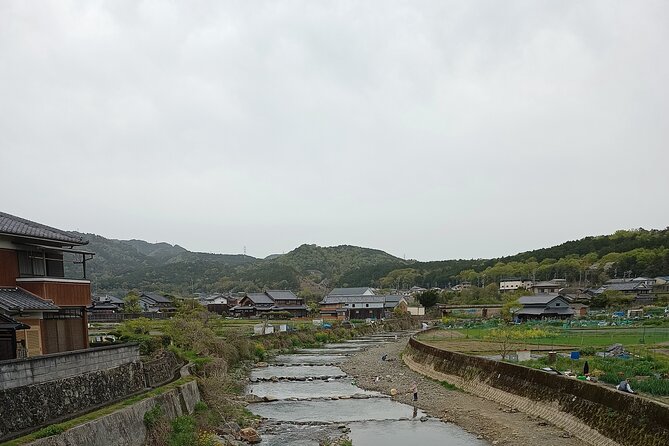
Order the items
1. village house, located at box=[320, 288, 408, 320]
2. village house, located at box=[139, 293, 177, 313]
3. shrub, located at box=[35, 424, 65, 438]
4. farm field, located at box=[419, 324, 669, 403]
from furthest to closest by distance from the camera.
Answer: village house, located at box=[320, 288, 408, 320] → village house, located at box=[139, 293, 177, 313] → farm field, located at box=[419, 324, 669, 403] → shrub, located at box=[35, 424, 65, 438]

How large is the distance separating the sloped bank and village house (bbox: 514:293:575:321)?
38.6 m

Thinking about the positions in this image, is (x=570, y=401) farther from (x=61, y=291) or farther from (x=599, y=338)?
(x=599, y=338)

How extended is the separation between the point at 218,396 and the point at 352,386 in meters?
10.7

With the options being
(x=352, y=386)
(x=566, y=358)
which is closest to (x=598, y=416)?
(x=566, y=358)

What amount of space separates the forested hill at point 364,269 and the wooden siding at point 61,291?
319 ft


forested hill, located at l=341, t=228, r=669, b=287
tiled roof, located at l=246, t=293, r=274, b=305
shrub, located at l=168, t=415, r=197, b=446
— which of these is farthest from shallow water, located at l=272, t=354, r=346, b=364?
forested hill, located at l=341, t=228, r=669, b=287

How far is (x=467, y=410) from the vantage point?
22.4 m

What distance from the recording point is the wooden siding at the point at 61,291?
1495 cm

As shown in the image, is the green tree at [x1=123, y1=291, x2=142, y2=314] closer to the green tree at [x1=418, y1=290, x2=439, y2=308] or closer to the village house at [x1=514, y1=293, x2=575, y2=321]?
the village house at [x1=514, y1=293, x2=575, y2=321]

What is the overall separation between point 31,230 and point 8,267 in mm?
1326

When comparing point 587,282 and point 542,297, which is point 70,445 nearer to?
point 542,297

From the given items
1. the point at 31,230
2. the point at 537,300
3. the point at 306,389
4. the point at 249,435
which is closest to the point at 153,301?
the point at 537,300

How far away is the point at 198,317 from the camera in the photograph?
36219mm

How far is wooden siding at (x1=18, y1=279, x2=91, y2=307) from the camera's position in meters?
15.0
